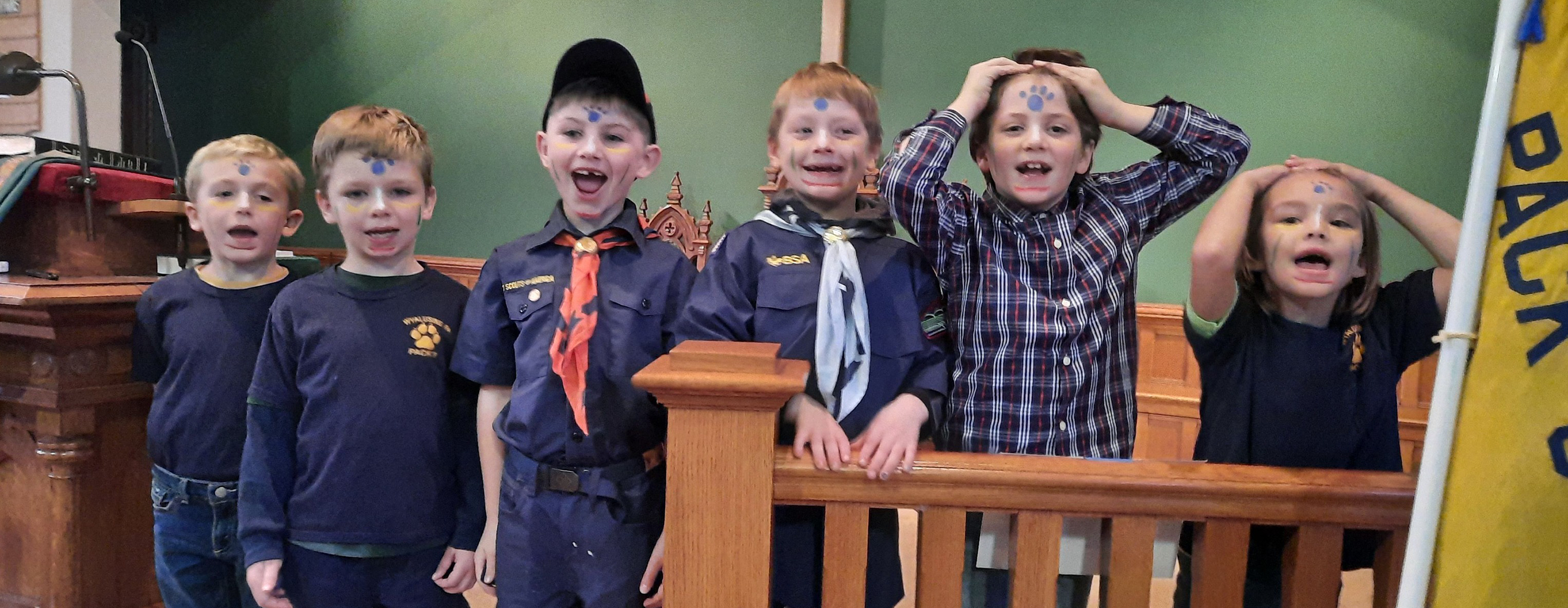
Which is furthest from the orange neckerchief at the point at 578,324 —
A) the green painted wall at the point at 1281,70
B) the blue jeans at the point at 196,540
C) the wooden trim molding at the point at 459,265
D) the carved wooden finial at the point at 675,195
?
the wooden trim molding at the point at 459,265

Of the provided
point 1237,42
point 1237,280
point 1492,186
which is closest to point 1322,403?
point 1237,280

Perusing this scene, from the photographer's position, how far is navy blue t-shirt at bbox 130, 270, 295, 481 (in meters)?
1.48

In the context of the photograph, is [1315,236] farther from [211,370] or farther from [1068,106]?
[211,370]

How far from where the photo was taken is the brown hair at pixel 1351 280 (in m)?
1.22

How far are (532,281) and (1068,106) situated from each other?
0.91 metres

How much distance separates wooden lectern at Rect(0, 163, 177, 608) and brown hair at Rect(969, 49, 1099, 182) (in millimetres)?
1738

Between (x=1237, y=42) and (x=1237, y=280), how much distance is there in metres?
2.61

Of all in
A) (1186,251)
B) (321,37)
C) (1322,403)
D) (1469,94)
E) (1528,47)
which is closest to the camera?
(1528,47)

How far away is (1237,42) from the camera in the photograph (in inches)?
134

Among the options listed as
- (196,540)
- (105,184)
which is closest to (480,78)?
(105,184)

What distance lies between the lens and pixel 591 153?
1.28 metres

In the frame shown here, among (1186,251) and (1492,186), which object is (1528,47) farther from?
(1186,251)

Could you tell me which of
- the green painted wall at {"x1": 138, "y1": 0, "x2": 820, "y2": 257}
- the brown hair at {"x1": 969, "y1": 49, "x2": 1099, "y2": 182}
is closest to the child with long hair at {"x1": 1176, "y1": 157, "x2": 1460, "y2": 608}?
the brown hair at {"x1": 969, "y1": 49, "x2": 1099, "y2": 182}

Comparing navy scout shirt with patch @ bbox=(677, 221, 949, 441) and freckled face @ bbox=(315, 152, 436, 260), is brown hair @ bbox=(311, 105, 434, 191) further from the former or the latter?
navy scout shirt with patch @ bbox=(677, 221, 949, 441)
